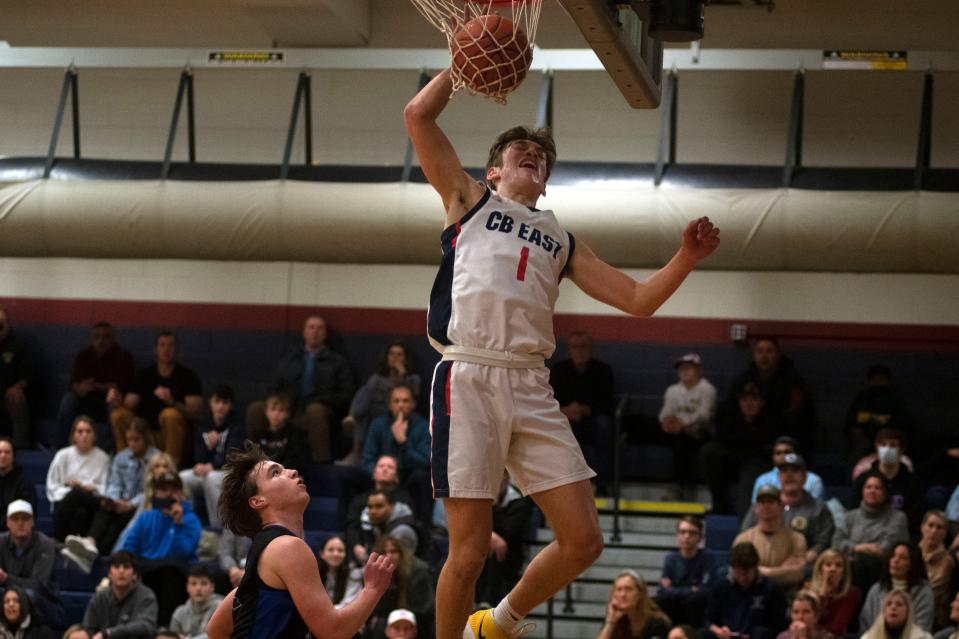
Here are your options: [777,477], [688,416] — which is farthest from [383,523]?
[688,416]

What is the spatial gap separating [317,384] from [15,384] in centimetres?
330

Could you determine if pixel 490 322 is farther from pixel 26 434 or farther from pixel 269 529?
pixel 26 434

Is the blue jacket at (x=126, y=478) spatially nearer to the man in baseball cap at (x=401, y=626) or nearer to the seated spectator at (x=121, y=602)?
the seated spectator at (x=121, y=602)

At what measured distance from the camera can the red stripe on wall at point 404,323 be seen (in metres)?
14.8

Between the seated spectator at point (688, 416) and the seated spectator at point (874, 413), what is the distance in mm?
1258

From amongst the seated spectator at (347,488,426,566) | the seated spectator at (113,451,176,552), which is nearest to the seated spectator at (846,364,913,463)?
the seated spectator at (347,488,426,566)

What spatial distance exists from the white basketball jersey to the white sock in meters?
1.03

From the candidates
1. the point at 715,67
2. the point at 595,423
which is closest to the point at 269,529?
the point at 595,423

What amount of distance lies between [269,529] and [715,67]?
33.3ft

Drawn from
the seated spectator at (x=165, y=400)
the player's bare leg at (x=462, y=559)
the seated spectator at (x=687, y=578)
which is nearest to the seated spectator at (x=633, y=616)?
the seated spectator at (x=687, y=578)

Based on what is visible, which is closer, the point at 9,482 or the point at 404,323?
the point at 9,482

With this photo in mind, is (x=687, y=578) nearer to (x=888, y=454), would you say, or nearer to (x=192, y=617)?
(x=888, y=454)

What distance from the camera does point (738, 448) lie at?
1331 cm

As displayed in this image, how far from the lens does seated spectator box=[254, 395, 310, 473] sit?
13305mm
